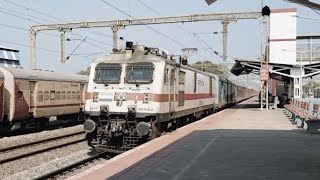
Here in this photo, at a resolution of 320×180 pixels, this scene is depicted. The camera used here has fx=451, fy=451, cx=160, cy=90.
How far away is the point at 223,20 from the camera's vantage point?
3484cm

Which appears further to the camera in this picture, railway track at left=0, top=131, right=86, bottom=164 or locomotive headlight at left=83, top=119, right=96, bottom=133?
locomotive headlight at left=83, top=119, right=96, bottom=133

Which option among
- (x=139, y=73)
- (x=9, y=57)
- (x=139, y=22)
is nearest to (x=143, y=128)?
(x=139, y=73)

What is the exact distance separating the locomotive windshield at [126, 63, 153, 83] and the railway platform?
1.98 meters

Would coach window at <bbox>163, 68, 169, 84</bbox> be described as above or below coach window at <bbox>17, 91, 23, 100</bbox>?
above

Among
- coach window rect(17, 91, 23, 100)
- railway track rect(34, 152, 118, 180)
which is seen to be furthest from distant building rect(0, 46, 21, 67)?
railway track rect(34, 152, 118, 180)

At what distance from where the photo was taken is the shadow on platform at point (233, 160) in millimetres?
8328

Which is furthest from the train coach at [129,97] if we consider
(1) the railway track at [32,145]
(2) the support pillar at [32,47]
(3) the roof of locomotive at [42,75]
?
(2) the support pillar at [32,47]

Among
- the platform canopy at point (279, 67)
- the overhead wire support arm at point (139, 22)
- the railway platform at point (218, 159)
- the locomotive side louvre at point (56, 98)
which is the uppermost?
the overhead wire support arm at point (139, 22)

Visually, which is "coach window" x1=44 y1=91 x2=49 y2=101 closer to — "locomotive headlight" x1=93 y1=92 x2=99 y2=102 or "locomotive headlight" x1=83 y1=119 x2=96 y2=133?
Answer: "locomotive headlight" x1=93 y1=92 x2=99 y2=102

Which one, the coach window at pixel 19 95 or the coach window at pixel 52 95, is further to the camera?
the coach window at pixel 52 95

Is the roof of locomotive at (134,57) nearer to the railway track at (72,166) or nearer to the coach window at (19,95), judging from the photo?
the railway track at (72,166)

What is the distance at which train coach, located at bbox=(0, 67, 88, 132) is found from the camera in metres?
19.6

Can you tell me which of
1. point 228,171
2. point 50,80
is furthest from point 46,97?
point 228,171

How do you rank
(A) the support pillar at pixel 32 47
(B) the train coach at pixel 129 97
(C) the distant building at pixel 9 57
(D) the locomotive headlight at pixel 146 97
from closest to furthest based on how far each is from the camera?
(B) the train coach at pixel 129 97 → (D) the locomotive headlight at pixel 146 97 → (A) the support pillar at pixel 32 47 → (C) the distant building at pixel 9 57
